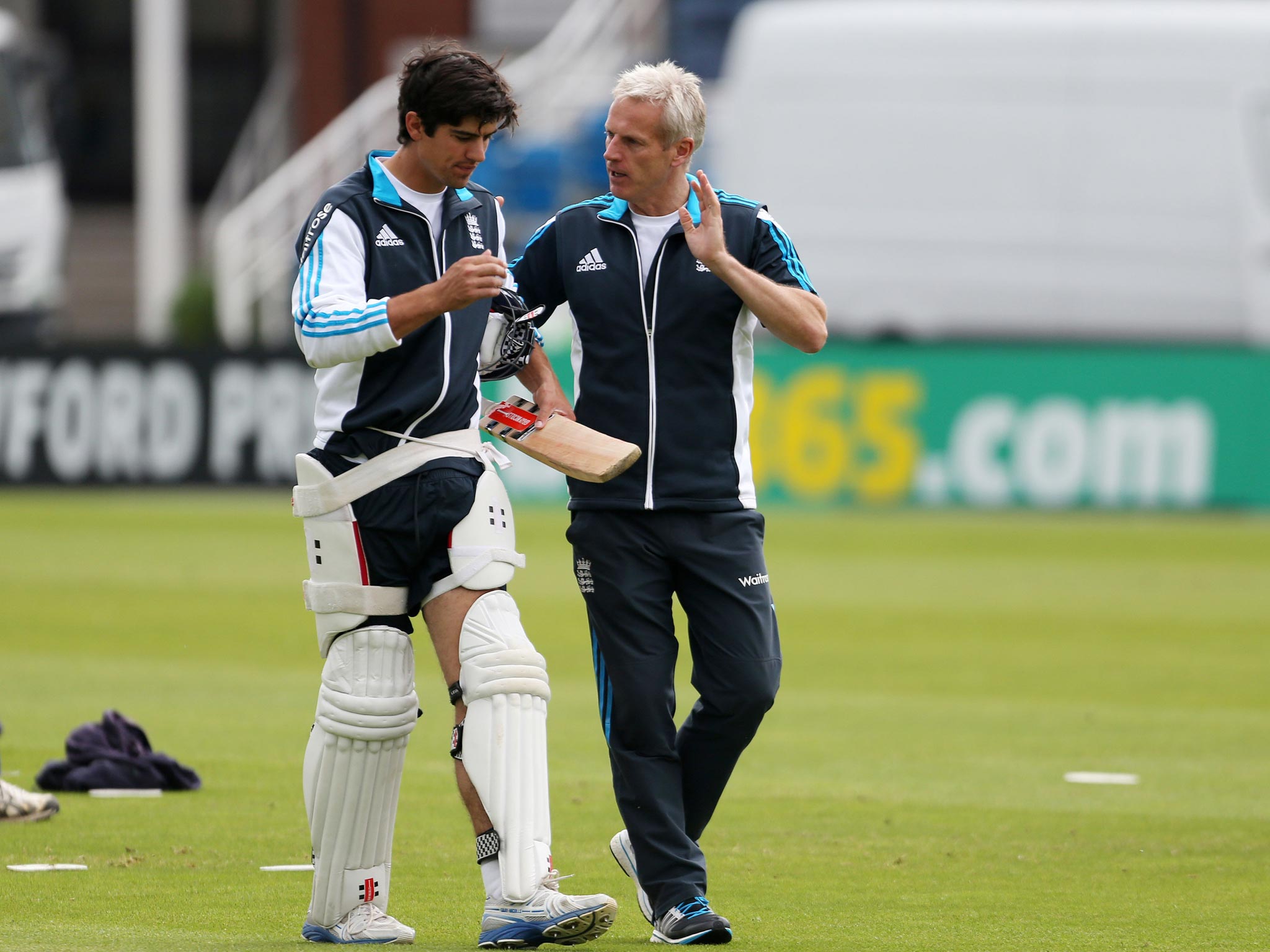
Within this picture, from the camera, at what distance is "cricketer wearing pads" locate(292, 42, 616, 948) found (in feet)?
17.3

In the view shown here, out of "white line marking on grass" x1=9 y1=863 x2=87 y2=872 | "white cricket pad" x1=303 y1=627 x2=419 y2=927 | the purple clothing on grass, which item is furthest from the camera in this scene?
the purple clothing on grass

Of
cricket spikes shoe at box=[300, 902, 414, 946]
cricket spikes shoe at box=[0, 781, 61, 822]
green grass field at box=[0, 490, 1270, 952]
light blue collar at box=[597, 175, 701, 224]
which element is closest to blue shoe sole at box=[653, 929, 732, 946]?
green grass field at box=[0, 490, 1270, 952]

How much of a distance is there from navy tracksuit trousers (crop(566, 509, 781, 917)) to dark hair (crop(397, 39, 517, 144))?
108 cm

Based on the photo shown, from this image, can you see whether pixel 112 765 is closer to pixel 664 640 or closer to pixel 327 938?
pixel 327 938

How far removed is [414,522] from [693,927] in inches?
47.3

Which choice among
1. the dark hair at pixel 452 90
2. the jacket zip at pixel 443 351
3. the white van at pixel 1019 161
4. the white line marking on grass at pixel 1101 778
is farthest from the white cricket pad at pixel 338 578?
the white van at pixel 1019 161

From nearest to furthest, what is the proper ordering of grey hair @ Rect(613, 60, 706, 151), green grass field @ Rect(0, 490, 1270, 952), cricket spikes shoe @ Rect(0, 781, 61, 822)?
grey hair @ Rect(613, 60, 706, 151)
green grass field @ Rect(0, 490, 1270, 952)
cricket spikes shoe @ Rect(0, 781, 61, 822)

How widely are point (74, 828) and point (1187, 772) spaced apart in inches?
158

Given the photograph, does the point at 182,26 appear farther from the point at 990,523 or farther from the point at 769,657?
the point at 769,657

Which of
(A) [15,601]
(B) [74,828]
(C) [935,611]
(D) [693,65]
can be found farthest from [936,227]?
(B) [74,828]

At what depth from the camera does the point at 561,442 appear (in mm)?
5559

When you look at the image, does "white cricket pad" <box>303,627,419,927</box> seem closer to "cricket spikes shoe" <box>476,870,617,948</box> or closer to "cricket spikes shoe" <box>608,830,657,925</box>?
"cricket spikes shoe" <box>476,870,617,948</box>

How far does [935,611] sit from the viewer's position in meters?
13.4

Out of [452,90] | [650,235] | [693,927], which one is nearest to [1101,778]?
[693,927]
